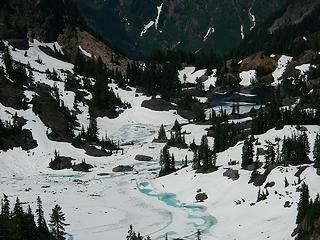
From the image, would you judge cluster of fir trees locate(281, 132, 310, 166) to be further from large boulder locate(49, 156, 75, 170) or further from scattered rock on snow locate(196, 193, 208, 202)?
large boulder locate(49, 156, 75, 170)

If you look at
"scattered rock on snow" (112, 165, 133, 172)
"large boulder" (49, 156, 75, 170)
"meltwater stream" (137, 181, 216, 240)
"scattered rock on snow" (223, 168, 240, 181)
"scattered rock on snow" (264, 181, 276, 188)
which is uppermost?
"large boulder" (49, 156, 75, 170)

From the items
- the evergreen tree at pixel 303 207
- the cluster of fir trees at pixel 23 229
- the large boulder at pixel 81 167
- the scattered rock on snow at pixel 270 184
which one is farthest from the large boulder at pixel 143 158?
the evergreen tree at pixel 303 207

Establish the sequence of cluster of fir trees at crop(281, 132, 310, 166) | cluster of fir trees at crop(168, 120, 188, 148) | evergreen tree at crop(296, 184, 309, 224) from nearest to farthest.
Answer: evergreen tree at crop(296, 184, 309, 224) < cluster of fir trees at crop(281, 132, 310, 166) < cluster of fir trees at crop(168, 120, 188, 148)

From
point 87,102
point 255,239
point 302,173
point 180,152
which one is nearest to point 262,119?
point 180,152

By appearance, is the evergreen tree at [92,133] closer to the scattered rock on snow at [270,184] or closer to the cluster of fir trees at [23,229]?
the scattered rock on snow at [270,184]

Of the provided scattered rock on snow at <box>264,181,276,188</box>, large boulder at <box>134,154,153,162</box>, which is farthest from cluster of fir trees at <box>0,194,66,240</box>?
large boulder at <box>134,154,153,162</box>

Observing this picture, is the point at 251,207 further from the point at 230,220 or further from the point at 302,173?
the point at 302,173

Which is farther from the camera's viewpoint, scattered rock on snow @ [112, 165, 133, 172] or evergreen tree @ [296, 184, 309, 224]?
scattered rock on snow @ [112, 165, 133, 172]
